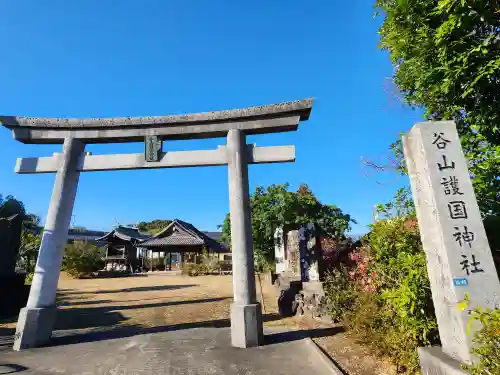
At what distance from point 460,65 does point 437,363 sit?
4989mm

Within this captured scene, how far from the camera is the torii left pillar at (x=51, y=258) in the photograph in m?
5.83

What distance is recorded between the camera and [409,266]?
4.47 meters

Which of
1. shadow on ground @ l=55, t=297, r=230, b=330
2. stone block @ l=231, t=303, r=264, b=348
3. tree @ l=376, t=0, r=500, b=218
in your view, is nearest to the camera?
tree @ l=376, t=0, r=500, b=218

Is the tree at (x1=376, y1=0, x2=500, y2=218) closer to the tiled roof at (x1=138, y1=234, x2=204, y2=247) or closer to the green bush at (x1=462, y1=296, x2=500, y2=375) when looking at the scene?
the green bush at (x1=462, y1=296, x2=500, y2=375)

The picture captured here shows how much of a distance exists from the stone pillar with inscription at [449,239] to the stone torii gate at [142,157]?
3.01 m

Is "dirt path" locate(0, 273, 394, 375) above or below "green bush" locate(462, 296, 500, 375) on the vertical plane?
below

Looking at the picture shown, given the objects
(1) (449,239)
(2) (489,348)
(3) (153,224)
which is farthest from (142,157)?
(3) (153,224)

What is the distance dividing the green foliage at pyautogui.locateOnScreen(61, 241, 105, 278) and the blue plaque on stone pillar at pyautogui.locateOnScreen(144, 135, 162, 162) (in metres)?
19.3

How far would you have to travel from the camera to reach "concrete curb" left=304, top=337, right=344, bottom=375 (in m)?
4.32

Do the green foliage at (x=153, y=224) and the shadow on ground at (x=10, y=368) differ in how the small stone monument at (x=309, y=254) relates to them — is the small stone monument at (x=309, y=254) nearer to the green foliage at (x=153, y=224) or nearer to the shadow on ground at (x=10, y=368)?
the shadow on ground at (x=10, y=368)

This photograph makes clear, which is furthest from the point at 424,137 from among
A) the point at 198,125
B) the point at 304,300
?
the point at 304,300

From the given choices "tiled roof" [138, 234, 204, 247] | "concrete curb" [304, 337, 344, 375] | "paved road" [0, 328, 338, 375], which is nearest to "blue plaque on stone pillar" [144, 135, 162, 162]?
"paved road" [0, 328, 338, 375]

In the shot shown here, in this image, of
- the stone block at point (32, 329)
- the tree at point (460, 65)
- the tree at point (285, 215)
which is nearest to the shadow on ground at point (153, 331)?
the stone block at point (32, 329)

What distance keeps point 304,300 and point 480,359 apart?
6.15 m
